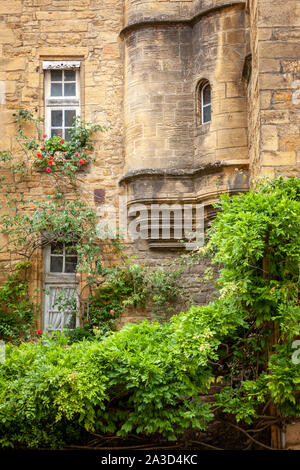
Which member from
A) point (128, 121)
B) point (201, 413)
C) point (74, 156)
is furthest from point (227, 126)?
point (201, 413)

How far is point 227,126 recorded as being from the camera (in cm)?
905

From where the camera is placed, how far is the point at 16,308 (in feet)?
31.0

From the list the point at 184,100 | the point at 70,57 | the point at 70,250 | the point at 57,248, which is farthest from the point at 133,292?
the point at 70,57

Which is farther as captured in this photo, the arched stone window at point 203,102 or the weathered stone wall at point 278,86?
the arched stone window at point 203,102

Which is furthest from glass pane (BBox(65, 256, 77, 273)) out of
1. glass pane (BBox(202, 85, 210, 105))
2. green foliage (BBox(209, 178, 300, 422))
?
green foliage (BBox(209, 178, 300, 422))

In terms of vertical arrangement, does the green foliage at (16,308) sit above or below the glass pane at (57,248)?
below

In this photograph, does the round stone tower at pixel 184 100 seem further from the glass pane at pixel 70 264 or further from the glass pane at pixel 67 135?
the glass pane at pixel 70 264

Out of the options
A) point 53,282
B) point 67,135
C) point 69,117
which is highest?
point 69,117

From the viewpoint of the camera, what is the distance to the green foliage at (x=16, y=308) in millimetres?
9320

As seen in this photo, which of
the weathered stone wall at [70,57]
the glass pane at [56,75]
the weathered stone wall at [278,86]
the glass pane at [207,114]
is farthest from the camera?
the glass pane at [56,75]

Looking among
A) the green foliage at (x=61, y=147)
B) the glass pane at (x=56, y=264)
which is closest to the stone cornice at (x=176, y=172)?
the green foliage at (x=61, y=147)

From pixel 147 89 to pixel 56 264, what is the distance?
2854mm

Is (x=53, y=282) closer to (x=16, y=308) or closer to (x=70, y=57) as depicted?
(x=16, y=308)

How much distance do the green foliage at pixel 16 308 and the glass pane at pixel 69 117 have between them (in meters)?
2.17
